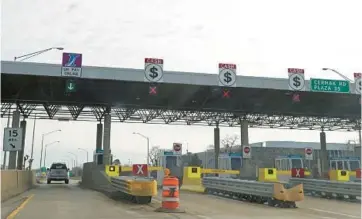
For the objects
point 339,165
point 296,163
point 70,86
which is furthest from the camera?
point 339,165

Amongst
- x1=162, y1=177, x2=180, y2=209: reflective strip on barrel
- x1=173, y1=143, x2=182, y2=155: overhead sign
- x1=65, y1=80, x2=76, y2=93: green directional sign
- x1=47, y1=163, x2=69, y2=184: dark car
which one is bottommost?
A: x1=162, y1=177, x2=180, y2=209: reflective strip on barrel

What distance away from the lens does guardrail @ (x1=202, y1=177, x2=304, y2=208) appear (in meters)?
18.0

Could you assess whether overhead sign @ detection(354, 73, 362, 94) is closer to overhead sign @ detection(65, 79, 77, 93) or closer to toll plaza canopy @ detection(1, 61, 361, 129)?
toll plaza canopy @ detection(1, 61, 361, 129)

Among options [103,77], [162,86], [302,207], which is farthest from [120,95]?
[302,207]

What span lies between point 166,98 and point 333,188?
1756 centimetres

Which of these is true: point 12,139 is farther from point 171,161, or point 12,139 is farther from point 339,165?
point 339,165

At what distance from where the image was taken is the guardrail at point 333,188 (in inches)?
851

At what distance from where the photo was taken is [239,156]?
44.4 meters

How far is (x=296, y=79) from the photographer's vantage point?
3200 centimetres

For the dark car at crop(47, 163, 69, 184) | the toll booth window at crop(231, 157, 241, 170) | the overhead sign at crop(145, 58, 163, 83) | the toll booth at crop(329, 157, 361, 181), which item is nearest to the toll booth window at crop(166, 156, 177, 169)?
the toll booth window at crop(231, 157, 241, 170)

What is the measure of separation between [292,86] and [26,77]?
698 inches

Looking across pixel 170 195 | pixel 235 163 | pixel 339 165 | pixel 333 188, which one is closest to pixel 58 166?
pixel 235 163

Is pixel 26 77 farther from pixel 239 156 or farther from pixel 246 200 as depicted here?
pixel 239 156

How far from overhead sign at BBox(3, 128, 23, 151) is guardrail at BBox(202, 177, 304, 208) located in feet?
32.4
